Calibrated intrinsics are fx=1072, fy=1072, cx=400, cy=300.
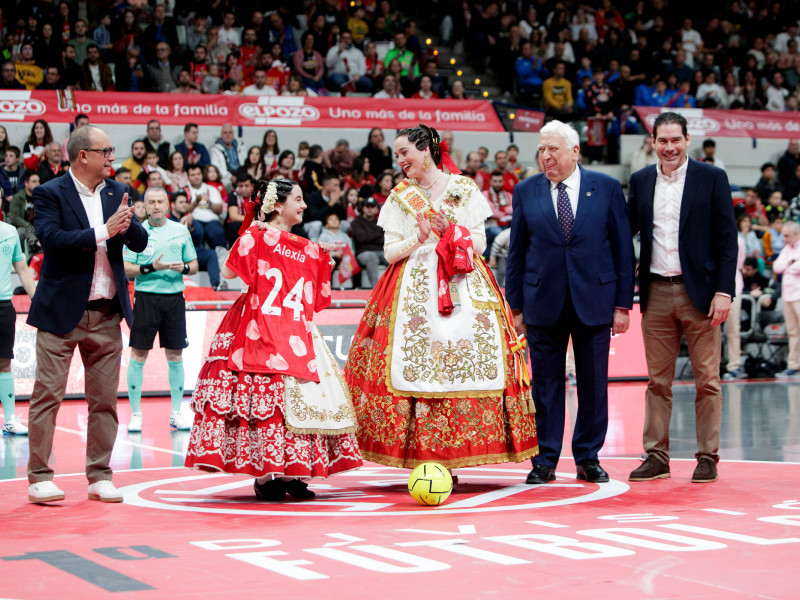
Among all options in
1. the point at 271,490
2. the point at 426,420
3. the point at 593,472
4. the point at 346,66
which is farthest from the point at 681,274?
the point at 346,66

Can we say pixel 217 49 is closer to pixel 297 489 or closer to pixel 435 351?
pixel 435 351

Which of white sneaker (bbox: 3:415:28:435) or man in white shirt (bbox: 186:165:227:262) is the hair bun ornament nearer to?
white sneaker (bbox: 3:415:28:435)

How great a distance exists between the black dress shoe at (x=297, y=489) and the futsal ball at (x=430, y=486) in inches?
27.8

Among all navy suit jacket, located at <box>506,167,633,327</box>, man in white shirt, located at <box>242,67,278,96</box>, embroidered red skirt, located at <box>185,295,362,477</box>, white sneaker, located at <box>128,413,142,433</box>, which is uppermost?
man in white shirt, located at <box>242,67,278,96</box>

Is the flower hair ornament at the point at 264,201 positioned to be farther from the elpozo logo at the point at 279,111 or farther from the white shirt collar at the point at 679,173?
the elpozo logo at the point at 279,111

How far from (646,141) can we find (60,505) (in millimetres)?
13751

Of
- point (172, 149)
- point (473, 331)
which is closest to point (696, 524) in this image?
point (473, 331)

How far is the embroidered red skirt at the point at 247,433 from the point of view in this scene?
5582mm

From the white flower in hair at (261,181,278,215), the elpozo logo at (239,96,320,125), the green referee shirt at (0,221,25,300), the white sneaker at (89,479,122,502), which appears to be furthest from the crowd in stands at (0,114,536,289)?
the white sneaker at (89,479,122,502)

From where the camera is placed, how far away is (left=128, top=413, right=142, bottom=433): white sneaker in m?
8.89

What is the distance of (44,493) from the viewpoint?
562 centimetres

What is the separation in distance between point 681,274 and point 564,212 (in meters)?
0.80

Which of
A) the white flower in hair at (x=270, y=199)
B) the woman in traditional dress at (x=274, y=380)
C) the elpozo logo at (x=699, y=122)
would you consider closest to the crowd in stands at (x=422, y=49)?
the elpozo logo at (x=699, y=122)

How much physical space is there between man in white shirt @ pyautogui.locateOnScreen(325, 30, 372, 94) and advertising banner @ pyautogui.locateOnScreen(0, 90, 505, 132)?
1.15 meters
